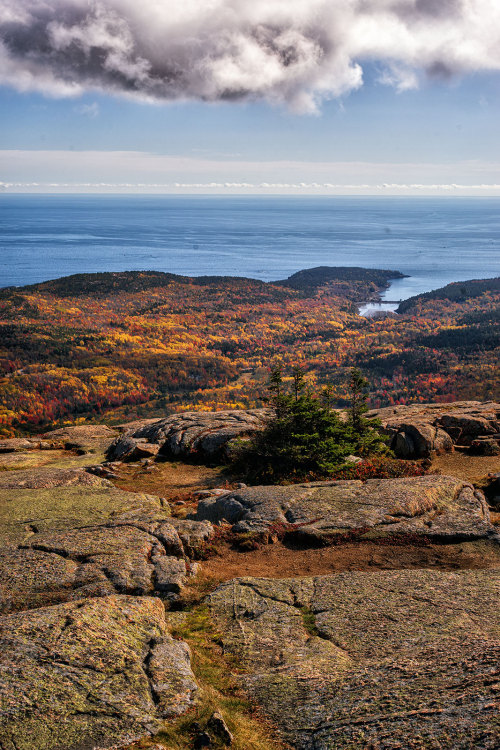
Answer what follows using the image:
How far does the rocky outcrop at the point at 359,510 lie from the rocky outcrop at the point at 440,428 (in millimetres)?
8195

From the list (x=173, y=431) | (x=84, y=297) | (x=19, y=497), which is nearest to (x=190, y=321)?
(x=84, y=297)

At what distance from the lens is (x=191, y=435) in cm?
2684

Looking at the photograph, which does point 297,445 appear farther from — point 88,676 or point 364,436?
point 88,676

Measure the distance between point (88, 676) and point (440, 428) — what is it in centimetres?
2424

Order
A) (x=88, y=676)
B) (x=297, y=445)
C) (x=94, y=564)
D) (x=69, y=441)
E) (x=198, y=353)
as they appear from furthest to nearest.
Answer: (x=198, y=353) → (x=69, y=441) → (x=297, y=445) → (x=94, y=564) → (x=88, y=676)

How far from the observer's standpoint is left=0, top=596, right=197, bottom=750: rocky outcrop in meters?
6.09

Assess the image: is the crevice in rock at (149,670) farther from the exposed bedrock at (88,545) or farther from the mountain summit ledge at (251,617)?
the exposed bedrock at (88,545)

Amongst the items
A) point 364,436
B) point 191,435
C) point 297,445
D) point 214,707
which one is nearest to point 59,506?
point 214,707

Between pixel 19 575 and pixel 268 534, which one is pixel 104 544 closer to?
pixel 19 575

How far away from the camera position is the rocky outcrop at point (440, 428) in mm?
24750

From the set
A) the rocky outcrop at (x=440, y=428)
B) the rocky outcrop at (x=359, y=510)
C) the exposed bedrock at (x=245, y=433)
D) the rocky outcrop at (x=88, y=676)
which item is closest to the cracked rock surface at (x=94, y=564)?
the rocky outcrop at (x=88, y=676)

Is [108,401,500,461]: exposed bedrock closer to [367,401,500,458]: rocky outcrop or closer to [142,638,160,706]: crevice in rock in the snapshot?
[367,401,500,458]: rocky outcrop

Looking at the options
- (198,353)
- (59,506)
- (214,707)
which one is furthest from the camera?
(198,353)

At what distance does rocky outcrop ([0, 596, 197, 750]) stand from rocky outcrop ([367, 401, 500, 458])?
62.0 ft
